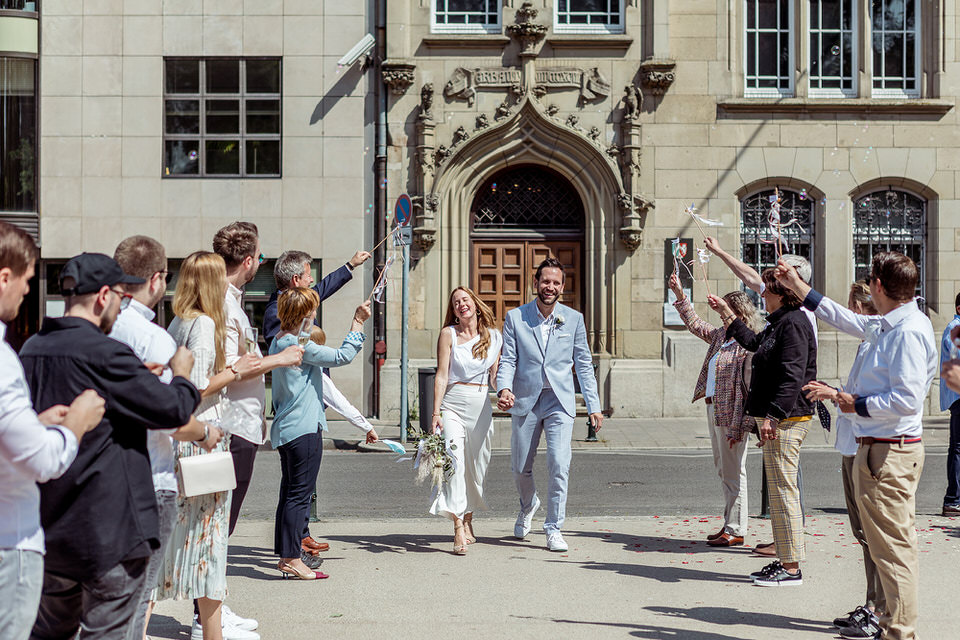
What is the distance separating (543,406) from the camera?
816 cm

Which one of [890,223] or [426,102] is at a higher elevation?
[426,102]

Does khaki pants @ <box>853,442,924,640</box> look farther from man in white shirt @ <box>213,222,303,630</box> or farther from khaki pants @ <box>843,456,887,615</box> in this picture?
man in white shirt @ <box>213,222,303,630</box>

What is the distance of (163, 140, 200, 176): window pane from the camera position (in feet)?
59.4

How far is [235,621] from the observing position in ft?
18.7

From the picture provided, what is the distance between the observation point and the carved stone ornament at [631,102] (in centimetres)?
1769

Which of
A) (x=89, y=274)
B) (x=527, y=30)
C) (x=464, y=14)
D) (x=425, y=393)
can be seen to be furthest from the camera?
(x=464, y=14)

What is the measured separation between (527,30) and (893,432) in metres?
13.4

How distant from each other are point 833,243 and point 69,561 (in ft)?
53.4

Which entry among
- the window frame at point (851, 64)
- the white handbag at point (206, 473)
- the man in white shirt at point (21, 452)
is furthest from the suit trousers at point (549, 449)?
the window frame at point (851, 64)

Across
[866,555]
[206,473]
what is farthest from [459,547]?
[206,473]

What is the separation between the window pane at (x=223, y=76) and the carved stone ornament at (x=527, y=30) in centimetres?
451

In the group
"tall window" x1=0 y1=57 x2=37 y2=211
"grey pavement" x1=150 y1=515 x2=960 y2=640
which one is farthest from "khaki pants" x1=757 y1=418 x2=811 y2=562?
"tall window" x1=0 y1=57 x2=37 y2=211

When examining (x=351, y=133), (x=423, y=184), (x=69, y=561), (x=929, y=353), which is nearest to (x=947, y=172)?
(x=423, y=184)

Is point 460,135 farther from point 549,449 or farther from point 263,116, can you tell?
point 549,449
